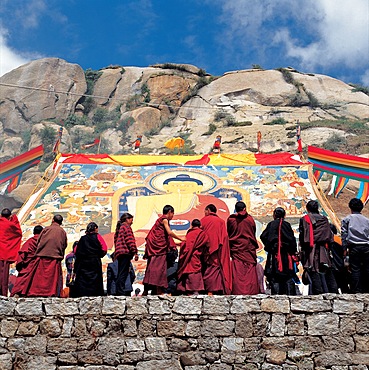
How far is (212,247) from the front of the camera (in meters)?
6.82

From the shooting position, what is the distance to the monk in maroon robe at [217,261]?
673 centimetres

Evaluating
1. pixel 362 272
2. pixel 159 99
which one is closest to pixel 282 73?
pixel 159 99

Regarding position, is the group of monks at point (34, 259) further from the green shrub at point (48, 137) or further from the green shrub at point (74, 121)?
the green shrub at point (74, 121)

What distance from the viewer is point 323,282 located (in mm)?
6801

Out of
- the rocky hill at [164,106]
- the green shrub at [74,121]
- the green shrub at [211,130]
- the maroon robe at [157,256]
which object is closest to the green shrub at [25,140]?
the rocky hill at [164,106]

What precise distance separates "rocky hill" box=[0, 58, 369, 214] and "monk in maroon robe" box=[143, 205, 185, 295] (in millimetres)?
23856

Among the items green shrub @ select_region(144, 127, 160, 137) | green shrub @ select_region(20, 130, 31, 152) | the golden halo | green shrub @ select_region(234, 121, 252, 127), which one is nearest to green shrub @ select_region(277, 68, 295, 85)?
green shrub @ select_region(234, 121, 252, 127)

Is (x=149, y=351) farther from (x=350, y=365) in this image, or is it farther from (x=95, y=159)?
(x=95, y=159)

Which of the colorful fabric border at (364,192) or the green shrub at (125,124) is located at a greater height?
the green shrub at (125,124)

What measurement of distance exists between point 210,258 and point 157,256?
68cm

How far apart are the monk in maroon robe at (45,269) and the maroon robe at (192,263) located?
58.9 inches

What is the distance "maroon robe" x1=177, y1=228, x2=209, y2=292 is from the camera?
21.8 ft

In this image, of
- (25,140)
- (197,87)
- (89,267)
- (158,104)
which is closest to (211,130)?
(158,104)

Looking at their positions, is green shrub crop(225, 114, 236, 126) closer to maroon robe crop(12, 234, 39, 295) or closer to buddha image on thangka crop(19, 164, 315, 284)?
buddha image on thangka crop(19, 164, 315, 284)
